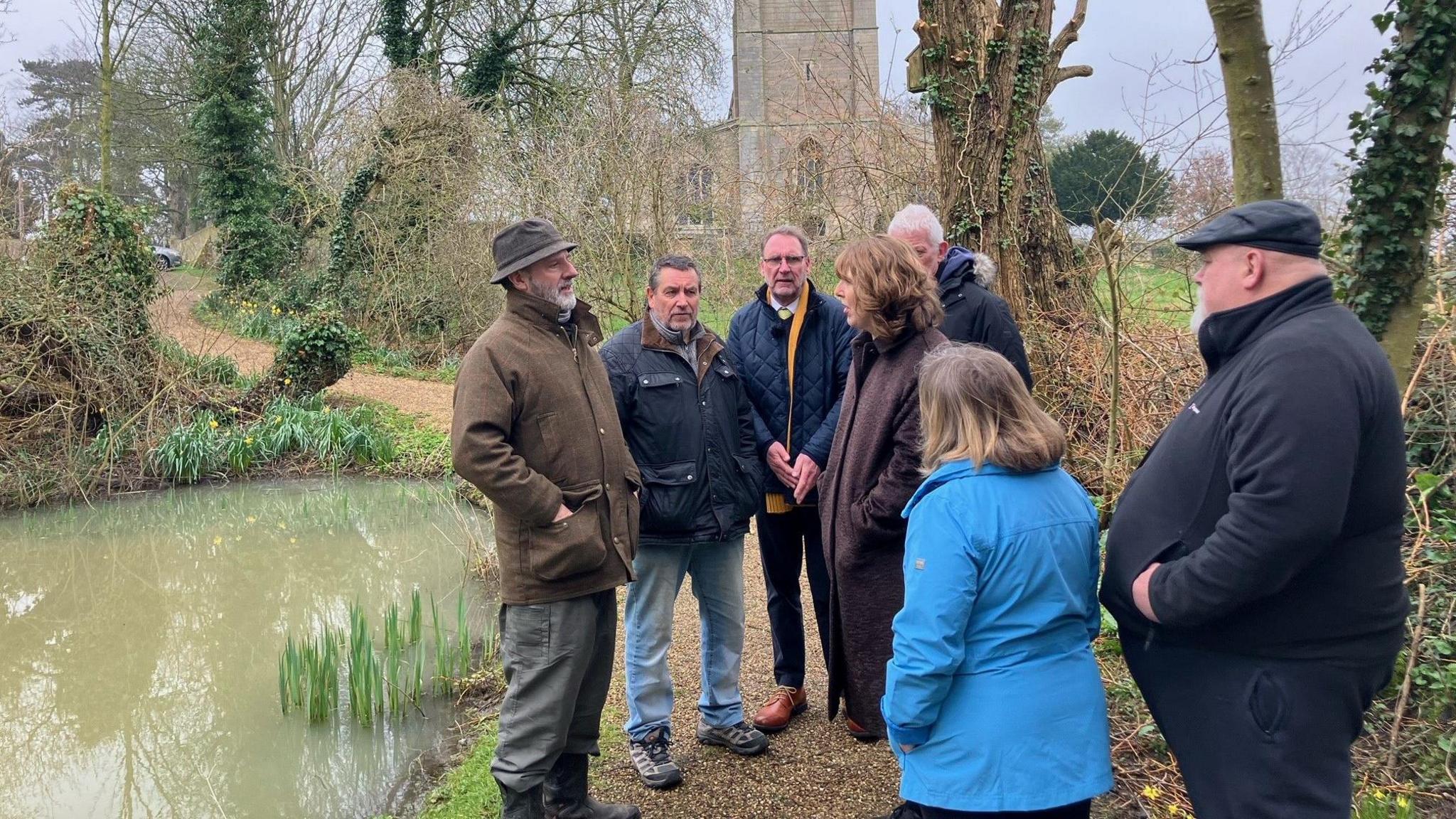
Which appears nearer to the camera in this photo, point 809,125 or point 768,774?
point 768,774

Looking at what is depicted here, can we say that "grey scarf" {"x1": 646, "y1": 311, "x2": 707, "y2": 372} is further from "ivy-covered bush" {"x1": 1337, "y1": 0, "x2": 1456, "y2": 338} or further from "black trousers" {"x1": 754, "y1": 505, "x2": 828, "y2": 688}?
"ivy-covered bush" {"x1": 1337, "y1": 0, "x2": 1456, "y2": 338}

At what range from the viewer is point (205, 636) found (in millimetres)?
6191

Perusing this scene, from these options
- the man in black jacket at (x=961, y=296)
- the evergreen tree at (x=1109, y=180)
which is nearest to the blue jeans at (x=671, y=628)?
the man in black jacket at (x=961, y=296)

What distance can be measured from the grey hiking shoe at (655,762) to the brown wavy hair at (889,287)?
5.41ft

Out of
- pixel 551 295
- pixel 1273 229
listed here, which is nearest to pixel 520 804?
pixel 551 295

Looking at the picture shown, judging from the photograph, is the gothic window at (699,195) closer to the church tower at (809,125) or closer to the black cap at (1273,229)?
the church tower at (809,125)

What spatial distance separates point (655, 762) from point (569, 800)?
360mm

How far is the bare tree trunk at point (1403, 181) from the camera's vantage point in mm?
3547

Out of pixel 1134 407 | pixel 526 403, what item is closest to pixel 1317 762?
pixel 526 403

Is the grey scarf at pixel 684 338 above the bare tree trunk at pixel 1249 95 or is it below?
below

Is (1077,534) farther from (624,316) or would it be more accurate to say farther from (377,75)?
(377,75)

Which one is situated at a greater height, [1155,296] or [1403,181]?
[1403,181]

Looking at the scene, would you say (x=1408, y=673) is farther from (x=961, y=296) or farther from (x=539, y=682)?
(x=539, y=682)

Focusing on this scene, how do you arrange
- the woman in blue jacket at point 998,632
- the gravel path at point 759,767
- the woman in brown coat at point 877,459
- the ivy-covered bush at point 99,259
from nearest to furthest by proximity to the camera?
the woman in blue jacket at point 998,632
the woman in brown coat at point 877,459
the gravel path at point 759,767
the ivy-covered bush at point 99,259
